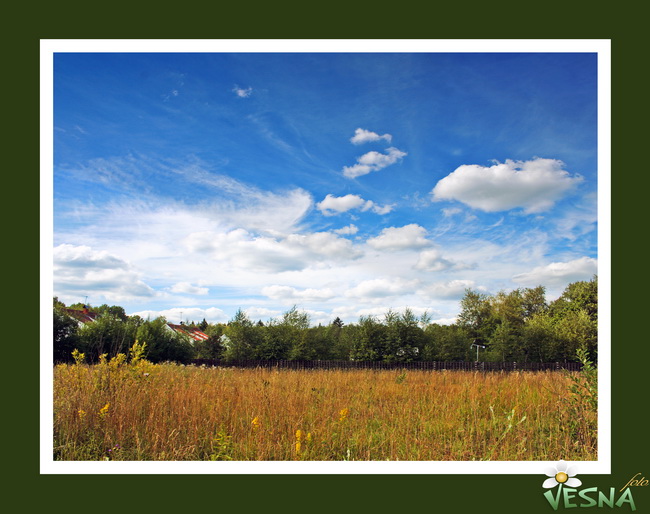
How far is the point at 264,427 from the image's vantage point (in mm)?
4355

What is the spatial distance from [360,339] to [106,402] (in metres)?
13.7

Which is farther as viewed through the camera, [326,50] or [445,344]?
[445,344]

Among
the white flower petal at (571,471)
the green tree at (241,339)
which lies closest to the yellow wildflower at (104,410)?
the white flower petal at (571,471)

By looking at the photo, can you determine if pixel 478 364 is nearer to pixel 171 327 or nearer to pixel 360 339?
pixel 360 339

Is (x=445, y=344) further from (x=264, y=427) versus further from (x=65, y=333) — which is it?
(x=65, y=333)

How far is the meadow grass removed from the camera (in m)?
3.95

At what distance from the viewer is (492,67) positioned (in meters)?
4.57
